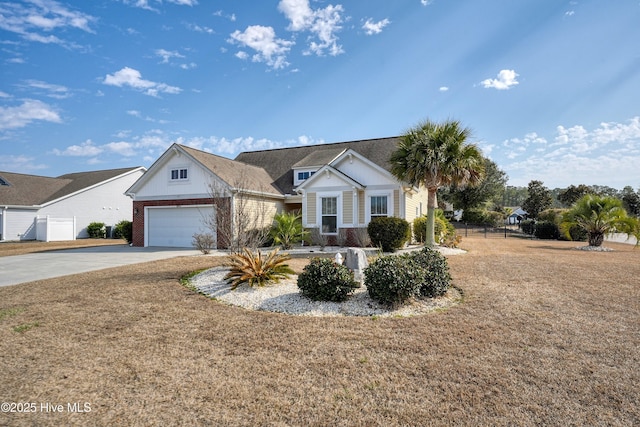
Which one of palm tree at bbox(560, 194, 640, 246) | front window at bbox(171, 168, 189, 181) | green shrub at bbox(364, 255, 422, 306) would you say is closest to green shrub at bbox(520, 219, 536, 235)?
palm tree at bbox(560, 194, 640, 246)

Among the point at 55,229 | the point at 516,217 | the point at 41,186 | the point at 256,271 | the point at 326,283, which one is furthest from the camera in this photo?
the point at 516,217

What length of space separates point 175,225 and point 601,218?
2277cm

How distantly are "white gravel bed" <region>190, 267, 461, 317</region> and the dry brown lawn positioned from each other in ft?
1.27

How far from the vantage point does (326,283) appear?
7.12m

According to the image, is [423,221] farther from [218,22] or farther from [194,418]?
[194,418]

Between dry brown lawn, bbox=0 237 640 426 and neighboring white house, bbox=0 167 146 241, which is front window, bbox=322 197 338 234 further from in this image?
neighboring white house, bbox=0 167 146 241

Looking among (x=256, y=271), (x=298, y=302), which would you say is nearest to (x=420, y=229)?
(x=256, y=271)

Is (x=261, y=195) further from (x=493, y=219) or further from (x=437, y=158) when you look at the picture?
(x=493, y=219)

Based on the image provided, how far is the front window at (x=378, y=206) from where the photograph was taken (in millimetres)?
17869

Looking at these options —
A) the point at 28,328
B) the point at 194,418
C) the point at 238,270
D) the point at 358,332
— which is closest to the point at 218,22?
the point at 238,270

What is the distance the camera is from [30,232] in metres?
27.8

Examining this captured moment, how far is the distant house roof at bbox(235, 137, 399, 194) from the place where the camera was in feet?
71.7

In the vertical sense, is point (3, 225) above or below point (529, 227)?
above

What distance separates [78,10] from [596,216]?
2369cm
